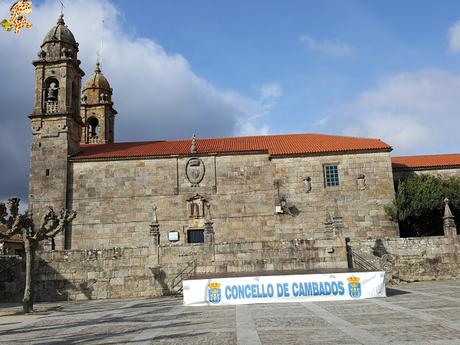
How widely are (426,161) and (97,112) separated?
27.8 meters

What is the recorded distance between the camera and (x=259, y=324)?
9.84 meters

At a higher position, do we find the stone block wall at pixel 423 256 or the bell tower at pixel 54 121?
the bell tower at pixel 54 121

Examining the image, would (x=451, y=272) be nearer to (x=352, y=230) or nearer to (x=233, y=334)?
(x=352, y=230)

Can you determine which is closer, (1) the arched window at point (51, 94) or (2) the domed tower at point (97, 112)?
(1) the arched window at point (51, 94)

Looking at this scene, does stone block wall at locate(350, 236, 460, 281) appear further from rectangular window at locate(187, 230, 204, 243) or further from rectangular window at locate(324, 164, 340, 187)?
rectangular window at locate(187, 230, 204, 243)

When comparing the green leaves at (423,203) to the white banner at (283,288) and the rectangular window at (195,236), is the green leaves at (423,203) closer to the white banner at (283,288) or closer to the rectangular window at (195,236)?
the white banner at (283,288)

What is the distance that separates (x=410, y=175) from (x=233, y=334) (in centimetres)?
2305

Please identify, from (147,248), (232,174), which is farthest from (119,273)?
(232,174)

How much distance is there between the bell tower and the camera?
25.9 metres

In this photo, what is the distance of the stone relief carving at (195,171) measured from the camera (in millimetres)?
26144

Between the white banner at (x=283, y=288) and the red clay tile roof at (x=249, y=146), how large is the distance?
12402mm

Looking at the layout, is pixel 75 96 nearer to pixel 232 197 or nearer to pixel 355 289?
pixel 232 197

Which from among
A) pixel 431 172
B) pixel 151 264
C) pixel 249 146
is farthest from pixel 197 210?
pixel 431 172

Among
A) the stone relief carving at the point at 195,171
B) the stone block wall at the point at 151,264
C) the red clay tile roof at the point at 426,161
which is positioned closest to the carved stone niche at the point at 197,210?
the stone relief carving at the point at 195,171
